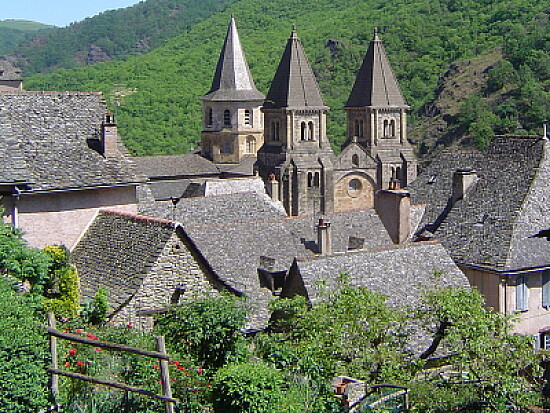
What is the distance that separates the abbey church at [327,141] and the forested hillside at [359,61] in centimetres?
721

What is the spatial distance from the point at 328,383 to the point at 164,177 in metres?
44.1

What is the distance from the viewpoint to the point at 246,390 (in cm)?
1136

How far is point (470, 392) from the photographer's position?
13.8 meters

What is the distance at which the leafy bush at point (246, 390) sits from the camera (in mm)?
11367

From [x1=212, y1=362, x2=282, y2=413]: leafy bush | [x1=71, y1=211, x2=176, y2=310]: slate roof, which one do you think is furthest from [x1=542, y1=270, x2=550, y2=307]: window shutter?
[x1=212, y1=362, x2=282, y2=413]: leafy bush

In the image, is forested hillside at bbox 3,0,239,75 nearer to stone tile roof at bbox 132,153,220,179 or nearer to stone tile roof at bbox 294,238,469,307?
stone tile roof at bbox 132,153,220,179

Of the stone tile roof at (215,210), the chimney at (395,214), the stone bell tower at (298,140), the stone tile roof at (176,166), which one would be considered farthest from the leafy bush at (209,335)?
the stone tile roof at (176,166)

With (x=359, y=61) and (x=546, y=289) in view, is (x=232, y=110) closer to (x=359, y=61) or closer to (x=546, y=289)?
(x=359, y=61)

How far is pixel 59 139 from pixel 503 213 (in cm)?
1072

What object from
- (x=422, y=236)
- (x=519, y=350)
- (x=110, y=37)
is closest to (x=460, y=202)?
(x=422, y=236)

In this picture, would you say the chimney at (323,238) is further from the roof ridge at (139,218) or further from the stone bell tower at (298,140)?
the stone bell tower at (298,140)

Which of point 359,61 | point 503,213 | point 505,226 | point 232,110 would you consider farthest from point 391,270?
point 359,61

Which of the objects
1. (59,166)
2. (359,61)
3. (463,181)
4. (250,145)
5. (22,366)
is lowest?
(22,366)

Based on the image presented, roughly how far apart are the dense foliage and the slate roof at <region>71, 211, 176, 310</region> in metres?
5.08
